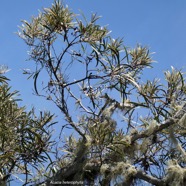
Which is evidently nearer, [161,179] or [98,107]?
[161,179]

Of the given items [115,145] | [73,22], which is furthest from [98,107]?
[73,22]

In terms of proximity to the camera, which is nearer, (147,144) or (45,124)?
(147,144)

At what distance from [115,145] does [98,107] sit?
522 mm

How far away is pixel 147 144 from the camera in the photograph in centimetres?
361

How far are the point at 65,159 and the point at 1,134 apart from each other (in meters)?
0.75

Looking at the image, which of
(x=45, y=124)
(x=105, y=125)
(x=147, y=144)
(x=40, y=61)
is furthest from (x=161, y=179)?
(x=40, y=61)

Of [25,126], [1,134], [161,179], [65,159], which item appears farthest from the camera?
[65,159]

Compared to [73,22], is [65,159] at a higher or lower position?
lower

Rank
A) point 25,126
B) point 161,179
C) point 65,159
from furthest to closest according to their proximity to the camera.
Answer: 1. point 65,159
2. point 25,126
3. point 161,179

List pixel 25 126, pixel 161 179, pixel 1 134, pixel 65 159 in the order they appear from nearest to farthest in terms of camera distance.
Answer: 1. pixel 161 179
2. pixel 1 134
3. pixel 25 126
4. pixel 65 159

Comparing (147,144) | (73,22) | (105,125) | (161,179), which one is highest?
(73,22)

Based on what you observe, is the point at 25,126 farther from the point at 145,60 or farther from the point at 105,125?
the point at 145,60

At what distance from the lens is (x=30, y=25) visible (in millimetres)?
4203

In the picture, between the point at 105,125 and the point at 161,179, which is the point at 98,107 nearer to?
the point at 105,125
